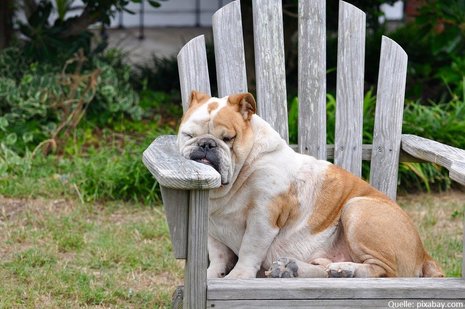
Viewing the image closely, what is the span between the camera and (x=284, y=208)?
323 cm

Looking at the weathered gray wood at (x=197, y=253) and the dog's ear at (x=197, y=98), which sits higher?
the dog's ear at (x=197, y=98)

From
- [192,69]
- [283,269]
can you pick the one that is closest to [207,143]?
[283,269]

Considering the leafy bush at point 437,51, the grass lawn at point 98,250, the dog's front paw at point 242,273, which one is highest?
the dog's front paw at point 242,273

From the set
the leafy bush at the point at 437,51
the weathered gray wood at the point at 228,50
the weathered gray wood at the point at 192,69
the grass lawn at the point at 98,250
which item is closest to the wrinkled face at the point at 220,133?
the weathered gray wood at the point at 192,69

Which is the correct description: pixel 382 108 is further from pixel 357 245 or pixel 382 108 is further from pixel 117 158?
pixel 117 158

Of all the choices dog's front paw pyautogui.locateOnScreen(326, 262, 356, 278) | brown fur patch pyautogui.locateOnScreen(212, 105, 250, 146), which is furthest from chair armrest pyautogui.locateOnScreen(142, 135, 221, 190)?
dog's front paw pyautogui.locateOnScreen(326, 262, 356, 278)

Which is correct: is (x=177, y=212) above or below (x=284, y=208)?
above

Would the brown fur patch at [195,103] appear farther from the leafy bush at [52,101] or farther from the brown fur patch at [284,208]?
the leafy bush at [52,101]

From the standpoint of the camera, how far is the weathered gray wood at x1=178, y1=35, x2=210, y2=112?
3871mm

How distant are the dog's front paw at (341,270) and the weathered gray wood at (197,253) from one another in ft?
1.53

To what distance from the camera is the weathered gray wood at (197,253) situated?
2.79 meters

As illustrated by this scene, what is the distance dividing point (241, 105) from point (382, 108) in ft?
3.40

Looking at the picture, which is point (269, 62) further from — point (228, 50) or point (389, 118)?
point (389, 118)

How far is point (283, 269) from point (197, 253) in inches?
13.7
